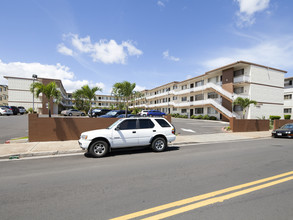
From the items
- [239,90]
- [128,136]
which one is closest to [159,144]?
[128,136]

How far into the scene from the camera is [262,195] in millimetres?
3455

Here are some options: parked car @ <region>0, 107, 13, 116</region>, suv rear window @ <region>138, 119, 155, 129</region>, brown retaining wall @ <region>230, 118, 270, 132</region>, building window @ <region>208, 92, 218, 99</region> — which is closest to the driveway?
brown retaining wall @ <region>230, 118, 270, 132</region>

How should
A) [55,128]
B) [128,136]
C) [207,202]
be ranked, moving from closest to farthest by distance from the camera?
[207,202] < [128,136] < [55,128]

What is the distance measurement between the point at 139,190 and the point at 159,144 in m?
4.49

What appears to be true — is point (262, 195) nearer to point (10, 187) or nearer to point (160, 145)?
point (160, 145)

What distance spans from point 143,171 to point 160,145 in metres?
3.18

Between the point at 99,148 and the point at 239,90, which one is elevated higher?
the point at 239,90

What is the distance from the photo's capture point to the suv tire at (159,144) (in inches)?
313

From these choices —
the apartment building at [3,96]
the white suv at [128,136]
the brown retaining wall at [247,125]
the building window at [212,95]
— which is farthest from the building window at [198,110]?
the apartment building at [3,96]

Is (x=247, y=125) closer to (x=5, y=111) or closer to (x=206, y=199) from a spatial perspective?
(x=206, y=199)

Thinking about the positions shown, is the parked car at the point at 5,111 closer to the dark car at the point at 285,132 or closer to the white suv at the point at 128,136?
the white suv at the point at 128,136

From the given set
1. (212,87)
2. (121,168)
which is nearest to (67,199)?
(121,168)

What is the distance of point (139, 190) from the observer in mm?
3709

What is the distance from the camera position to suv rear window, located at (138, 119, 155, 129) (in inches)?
311
